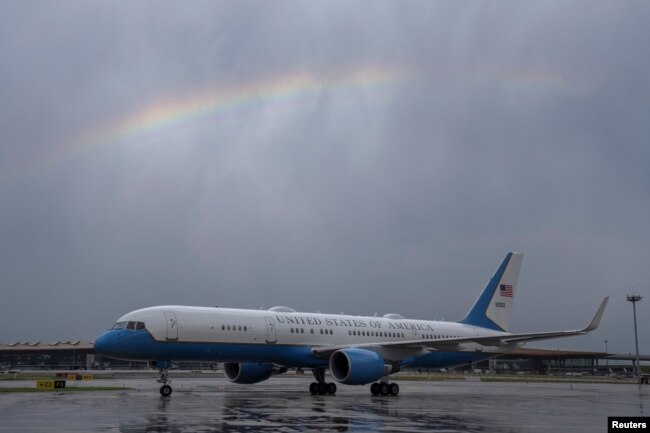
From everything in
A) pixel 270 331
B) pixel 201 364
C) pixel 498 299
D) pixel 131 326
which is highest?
pixel 498 299

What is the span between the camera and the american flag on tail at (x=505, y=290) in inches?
1918

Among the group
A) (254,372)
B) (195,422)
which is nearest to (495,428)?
(195,422)

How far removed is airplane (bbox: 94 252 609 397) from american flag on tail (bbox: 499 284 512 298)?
5.86 metres

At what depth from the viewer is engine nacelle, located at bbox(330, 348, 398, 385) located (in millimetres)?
32656

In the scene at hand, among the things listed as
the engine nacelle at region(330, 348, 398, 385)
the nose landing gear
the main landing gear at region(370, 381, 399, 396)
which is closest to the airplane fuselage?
the nose landing gear

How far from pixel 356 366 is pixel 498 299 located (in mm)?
19241

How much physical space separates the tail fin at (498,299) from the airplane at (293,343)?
3.87 meters

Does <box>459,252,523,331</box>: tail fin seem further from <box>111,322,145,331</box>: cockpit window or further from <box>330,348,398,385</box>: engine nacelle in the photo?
<box>111,322,145,331</box>: cockpit window

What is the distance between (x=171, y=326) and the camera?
1249 inches

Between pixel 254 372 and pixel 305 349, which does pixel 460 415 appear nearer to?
pixel 305 349

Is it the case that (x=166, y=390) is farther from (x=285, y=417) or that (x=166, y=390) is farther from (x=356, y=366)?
(x=285, y=417)

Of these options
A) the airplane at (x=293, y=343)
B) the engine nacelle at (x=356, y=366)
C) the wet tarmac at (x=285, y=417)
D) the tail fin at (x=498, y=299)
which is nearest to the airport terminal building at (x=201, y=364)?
the tail fin at (x=498, y=299)

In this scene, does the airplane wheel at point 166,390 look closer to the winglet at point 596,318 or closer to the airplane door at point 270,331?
the airplane door at point 270,331

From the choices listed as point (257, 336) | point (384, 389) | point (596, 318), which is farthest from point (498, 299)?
point (257, 336)
